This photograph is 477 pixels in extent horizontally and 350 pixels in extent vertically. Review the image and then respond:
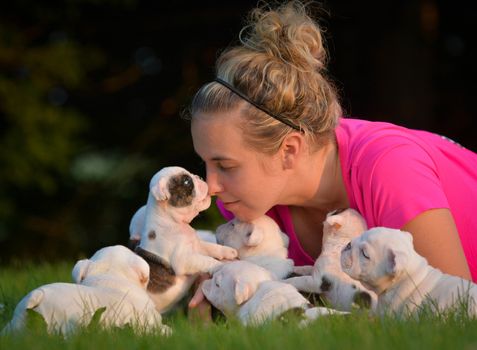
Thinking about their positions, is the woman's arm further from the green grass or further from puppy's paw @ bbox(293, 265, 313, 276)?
the green grass

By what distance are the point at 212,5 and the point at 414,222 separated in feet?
26.2

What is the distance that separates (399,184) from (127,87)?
8258 mm

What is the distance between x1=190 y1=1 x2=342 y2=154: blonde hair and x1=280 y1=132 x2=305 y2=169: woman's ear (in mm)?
39

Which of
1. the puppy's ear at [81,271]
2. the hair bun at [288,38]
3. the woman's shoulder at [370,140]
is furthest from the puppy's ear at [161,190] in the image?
the woman's shoulder at [370,140]

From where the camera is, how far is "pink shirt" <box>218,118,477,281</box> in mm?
4645

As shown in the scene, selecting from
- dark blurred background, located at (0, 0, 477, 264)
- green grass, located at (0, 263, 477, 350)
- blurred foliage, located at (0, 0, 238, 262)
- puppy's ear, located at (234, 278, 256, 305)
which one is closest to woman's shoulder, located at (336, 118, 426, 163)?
puppy's ear, located at (234, 278, 256, 305)

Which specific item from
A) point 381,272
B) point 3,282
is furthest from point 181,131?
point 381,272

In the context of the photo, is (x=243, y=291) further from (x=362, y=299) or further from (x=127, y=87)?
(x=127, y=87)

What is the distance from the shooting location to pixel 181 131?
12.2 metres

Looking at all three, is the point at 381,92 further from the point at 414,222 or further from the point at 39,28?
the point at 414,222

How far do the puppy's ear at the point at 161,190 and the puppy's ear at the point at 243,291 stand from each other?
2.62 feet

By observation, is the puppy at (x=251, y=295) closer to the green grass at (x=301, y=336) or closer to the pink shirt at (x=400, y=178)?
the green grass at (x=301, y=336)

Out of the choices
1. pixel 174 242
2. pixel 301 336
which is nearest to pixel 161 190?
pixel 174 242

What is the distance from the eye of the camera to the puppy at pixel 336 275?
14.4ft
